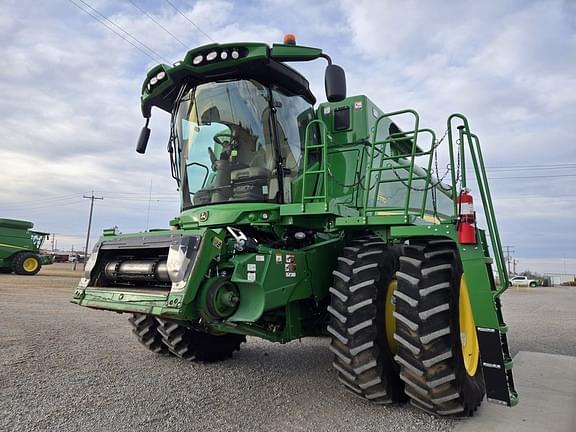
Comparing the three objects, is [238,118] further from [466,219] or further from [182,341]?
[182,341]

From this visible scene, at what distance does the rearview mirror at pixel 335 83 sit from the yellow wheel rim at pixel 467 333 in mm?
2119

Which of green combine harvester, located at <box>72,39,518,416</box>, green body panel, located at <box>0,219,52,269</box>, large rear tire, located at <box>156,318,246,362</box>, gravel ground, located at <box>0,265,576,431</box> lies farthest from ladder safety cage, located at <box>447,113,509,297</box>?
green body panel, located at <box>0,219,52,269</box>

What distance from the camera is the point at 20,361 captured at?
5.57m

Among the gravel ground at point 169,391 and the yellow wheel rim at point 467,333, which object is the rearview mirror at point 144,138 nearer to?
the gravel ground at point 169,391

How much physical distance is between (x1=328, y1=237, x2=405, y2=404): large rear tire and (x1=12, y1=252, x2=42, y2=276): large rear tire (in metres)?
24.9

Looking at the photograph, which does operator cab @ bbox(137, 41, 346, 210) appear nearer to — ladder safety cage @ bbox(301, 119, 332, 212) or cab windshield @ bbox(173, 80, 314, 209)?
cab windshield @ bbox(173, 80, 314, 209)

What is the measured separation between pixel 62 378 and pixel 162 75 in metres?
3.50

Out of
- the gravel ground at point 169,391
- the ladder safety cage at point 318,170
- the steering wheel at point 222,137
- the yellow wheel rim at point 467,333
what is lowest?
the gravel ground at point 169,391

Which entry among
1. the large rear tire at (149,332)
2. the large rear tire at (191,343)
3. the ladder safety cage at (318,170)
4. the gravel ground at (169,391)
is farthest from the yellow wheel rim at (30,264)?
the ladder safety cage at (318,170)

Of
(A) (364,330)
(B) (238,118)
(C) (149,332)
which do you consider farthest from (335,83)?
(C) (149,332)

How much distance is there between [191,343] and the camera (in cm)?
567

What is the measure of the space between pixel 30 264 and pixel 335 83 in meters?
25.5

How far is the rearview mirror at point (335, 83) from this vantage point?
436cm

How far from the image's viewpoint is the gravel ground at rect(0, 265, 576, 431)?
3723 mm
